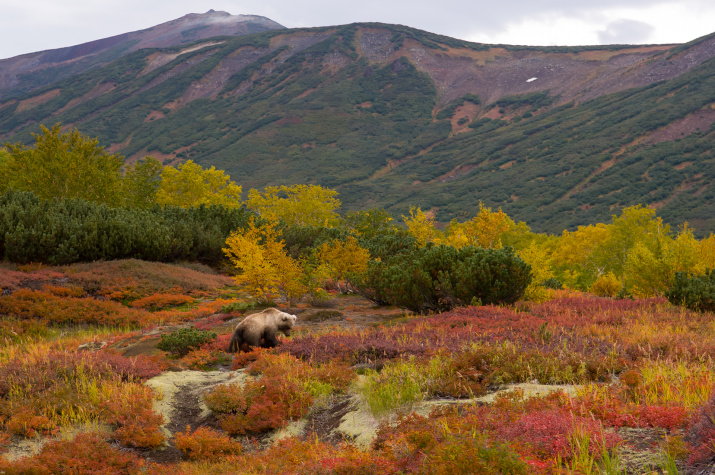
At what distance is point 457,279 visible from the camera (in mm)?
13219

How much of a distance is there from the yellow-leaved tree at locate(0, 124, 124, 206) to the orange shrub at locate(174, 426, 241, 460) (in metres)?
32.1

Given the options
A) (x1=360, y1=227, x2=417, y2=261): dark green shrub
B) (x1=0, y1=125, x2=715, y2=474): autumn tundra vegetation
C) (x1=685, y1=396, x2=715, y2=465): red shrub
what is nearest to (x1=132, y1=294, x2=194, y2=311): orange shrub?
(x1=0, y1=125, x2=715, y2=474): autumn tundra vegetation

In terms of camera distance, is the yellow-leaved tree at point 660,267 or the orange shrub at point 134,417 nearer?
the orange shrub at point 134,417

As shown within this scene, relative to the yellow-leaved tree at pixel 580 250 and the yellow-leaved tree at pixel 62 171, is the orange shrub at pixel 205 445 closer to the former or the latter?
the yellow-leaved tree at pixel 62 171

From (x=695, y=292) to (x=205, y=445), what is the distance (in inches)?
474

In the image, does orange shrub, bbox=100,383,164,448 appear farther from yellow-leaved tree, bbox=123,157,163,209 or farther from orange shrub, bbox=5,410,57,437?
yellow-leaved tree, bbox=123,157,163,209

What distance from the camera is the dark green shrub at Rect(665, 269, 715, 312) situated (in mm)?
11625

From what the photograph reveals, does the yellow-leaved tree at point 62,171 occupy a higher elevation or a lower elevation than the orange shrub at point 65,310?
higher

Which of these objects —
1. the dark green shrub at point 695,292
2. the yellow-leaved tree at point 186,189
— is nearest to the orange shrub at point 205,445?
the dark green shrub at point 695,292

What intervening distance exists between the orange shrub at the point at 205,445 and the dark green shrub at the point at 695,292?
11.7m

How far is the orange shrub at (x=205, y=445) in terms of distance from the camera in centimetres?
510

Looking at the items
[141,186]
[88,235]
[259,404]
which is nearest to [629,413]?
[259,404]

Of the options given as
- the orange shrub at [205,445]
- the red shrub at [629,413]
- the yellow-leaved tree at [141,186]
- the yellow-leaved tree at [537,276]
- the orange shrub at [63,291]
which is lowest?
the yellow-leaved tree at [537,276]

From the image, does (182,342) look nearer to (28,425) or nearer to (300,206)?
(28,425)
